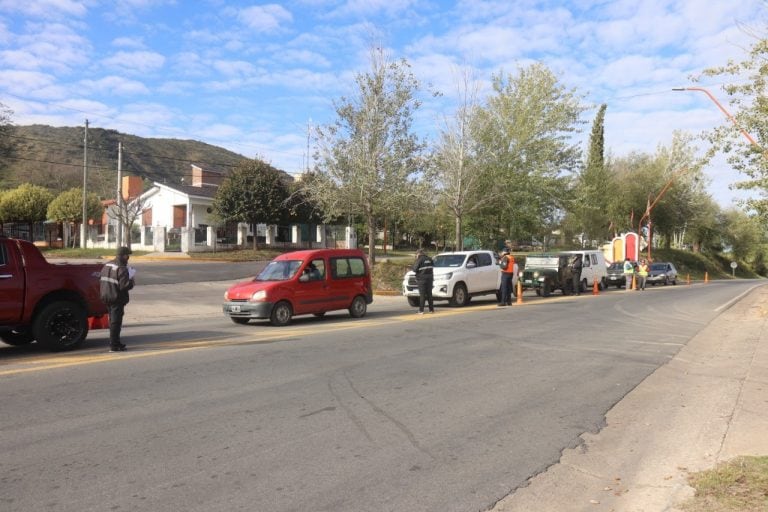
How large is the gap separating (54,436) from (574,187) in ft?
115

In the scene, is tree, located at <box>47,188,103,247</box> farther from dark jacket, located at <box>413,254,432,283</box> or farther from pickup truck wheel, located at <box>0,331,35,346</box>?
pickup truck wheel, located at <box>0,331,35,346</box>

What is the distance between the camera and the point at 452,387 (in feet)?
26.5

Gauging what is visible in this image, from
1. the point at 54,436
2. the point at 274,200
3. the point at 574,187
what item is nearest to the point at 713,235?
the point at 574,187

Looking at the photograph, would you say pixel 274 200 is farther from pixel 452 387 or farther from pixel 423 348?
pixel 452 387

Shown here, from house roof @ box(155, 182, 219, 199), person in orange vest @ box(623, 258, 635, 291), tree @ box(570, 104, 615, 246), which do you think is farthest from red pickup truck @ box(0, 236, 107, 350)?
house roof @ box(155, 182, 219, 199)

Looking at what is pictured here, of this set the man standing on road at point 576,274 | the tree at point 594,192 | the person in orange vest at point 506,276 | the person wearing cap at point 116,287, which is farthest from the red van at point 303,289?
the tree at point 594,192

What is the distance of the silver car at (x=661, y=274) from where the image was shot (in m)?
41.5

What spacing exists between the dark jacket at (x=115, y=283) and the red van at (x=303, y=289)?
4.13 meters

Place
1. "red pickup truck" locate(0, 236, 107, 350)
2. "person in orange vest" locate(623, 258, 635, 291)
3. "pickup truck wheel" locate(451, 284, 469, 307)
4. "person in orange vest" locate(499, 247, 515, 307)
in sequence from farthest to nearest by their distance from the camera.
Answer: "person in orange vest" locate(623, 258, 635, 291) → "pickup truck wheel" locate(451, 284, 469, 307) → "person in orange vest" locate(499, 247, 515, 307) → "red pickup truck" locate(0, 236, 107, 350)

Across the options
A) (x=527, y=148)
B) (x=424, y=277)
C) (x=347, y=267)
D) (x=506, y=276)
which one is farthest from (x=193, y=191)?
(x=424, y=277)

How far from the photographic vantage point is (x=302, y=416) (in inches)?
256

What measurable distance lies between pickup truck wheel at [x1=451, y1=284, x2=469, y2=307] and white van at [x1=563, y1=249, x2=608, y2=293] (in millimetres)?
9990

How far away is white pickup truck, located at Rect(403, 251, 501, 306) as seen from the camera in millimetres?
19672

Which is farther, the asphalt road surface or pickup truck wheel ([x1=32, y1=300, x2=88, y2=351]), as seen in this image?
pickup truck wheel ([x1=32, y1=300, x2=88, y2=351])
